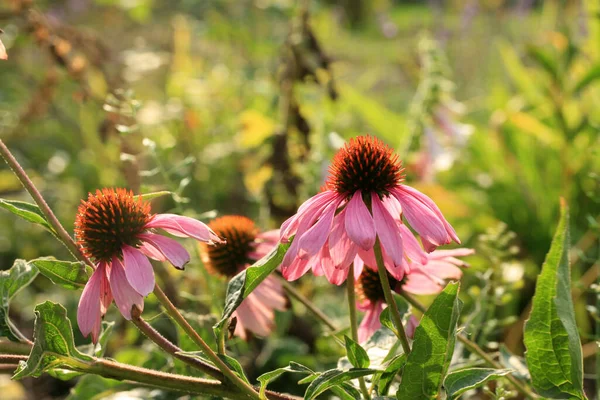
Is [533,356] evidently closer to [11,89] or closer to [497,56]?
[11,89]

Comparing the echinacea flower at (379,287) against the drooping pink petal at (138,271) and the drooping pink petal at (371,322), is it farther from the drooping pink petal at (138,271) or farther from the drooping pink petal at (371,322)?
the drooping pink petal at (138,271)

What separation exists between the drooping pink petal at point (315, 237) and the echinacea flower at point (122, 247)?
8 cm

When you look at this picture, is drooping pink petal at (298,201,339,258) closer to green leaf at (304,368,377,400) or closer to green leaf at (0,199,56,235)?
green leaf at (304,368,377,400)

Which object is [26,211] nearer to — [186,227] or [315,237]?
[186,227]

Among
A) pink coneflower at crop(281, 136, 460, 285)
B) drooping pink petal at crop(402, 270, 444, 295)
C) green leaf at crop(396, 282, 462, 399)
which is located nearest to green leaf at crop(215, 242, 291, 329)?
pink coneflower at crop(281, 136, 460, 285)

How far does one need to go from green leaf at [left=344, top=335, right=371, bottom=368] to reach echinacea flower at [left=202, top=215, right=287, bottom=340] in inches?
8.6

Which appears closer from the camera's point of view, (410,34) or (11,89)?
(11,89)

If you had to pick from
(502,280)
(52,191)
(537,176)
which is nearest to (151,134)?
(52,191)

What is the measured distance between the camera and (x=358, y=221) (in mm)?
524

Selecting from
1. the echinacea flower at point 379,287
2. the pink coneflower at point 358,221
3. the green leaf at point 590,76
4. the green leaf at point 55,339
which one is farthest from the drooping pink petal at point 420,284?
the green leaf at point 590,76

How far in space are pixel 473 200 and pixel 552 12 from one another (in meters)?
1.41

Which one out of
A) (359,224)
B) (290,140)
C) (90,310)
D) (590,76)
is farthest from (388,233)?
(590,76)

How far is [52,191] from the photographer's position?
222 centimetres

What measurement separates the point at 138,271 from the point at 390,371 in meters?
0.21
